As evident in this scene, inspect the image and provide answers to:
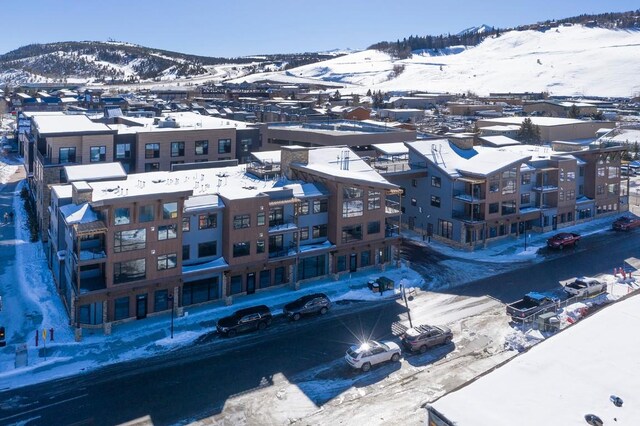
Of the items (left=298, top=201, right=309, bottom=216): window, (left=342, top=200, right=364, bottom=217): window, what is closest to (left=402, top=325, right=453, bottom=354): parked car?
(left=342, top=200, right=364, bottom=217): window

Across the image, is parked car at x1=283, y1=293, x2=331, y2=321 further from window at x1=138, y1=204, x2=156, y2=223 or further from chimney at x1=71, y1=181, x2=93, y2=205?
chimney at x1=71, y1=181, x2=93, y2=205

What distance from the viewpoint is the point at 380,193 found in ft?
153

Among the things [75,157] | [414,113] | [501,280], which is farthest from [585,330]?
[414,113]

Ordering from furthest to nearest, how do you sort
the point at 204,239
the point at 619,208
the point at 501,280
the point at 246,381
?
the point at 619,208, the point at 501,280, the point at 204,239, the point at 246,381

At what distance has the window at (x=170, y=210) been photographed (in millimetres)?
36281

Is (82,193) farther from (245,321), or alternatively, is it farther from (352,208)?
(352,208)

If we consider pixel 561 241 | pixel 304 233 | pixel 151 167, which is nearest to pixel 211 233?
pixel 304 233

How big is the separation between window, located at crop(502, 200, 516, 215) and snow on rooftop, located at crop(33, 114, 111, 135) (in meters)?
41.2

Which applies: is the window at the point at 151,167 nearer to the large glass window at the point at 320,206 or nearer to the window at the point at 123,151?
the window at the point at 123,151

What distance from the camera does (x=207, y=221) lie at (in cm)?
3959

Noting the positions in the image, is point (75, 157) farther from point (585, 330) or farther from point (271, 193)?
point (585, 330)

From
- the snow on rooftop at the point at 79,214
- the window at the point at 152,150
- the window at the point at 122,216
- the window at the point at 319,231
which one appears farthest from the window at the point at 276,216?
the window at the point at 152,150

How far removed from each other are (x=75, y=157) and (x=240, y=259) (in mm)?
26836

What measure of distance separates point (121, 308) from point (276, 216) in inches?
513
